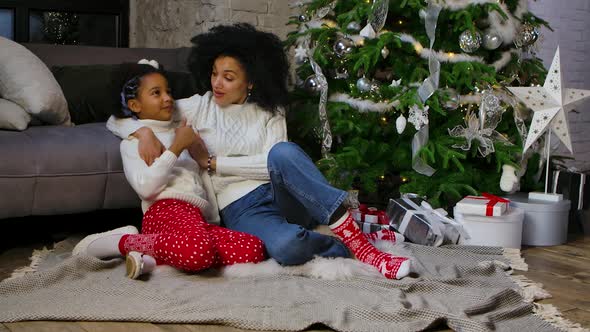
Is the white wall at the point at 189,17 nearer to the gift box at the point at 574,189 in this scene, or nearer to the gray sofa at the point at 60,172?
the gray sofa at the point at 60,172

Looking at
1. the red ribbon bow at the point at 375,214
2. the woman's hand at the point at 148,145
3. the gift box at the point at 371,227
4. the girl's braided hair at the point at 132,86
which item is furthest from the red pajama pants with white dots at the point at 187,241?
the red ribbon bow at the point at 375,214

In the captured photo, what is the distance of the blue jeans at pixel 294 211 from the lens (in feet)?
6.79

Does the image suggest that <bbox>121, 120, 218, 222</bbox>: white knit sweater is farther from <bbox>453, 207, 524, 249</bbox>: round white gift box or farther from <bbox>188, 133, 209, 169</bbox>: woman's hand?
<bbox>453, 207, 524, 249</bbox>: round white gift box

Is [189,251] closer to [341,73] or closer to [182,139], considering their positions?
[182,139]

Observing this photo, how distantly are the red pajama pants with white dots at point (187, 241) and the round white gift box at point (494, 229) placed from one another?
0.83 metres

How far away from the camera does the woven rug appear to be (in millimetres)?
1688

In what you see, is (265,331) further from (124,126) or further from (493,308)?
(124,126)

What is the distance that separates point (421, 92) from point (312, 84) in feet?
1.51

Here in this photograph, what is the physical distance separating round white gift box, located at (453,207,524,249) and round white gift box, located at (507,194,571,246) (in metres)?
0.16

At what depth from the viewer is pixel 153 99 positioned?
7.53 feet

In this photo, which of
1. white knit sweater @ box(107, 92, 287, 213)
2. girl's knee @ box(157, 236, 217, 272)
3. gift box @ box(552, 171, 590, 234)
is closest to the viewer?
girl's knee @ box(157, 236, 217, 272)

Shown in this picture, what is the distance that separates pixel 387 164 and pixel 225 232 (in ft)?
3.11

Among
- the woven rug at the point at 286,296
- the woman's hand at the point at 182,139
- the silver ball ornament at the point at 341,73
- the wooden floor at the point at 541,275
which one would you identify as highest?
the silver ball ornament at the point at 341,73

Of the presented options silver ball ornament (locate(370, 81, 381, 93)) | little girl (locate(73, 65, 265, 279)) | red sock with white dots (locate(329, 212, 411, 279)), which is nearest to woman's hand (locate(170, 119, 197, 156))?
little girl (locate(73, 65, 265, 279))
